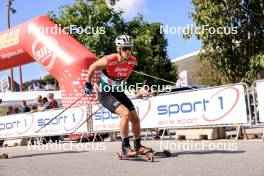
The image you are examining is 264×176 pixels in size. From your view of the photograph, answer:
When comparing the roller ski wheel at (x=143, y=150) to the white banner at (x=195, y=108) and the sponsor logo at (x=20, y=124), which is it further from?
the sponsor logo at (x=20, y=124)

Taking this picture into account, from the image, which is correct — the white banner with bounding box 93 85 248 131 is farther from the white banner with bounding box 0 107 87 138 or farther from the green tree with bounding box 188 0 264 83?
the green tree with bounding box 188 0 264 83

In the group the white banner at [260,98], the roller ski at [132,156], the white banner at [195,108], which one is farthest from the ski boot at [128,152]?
the white banner at [260,98]

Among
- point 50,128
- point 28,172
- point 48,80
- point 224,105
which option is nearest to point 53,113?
point 50,128

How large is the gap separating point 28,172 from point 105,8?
21594 millimetres

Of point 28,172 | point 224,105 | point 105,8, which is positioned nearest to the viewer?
point 28,172

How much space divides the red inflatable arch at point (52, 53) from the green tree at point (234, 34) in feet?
11.6

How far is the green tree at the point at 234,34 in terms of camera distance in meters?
13.6

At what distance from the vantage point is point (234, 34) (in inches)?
539

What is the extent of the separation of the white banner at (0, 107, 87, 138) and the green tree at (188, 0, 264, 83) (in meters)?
4.42

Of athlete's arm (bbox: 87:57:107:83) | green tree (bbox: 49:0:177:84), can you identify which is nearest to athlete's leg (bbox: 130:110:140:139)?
athlete's arm (bbox: 87:57:107:83)

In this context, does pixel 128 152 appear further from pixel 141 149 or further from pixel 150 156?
pixel 150 156

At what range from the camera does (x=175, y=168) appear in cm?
637

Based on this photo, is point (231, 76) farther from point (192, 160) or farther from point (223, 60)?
point (192, 160)

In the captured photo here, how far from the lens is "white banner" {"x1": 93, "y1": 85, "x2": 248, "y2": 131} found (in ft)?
36.1
